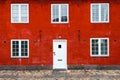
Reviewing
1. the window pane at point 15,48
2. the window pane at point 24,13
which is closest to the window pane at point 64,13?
the window pane at point 24,13

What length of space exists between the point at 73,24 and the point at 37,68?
15.3 feet

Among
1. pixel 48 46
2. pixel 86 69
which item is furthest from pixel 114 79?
pixel 48 46

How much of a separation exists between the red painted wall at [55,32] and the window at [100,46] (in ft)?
1.08

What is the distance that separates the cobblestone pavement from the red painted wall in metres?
1.21

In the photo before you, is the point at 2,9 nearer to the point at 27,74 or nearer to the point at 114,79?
the point at 27,74

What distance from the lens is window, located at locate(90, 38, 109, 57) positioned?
28594 millimetres

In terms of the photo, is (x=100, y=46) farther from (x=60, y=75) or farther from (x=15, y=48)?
(x=15, y=48)

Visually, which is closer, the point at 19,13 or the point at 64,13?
the point at 19,13

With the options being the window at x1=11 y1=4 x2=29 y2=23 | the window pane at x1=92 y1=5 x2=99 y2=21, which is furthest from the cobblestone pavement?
the window pane at x1=92 y1=5 x2=99 y2=21

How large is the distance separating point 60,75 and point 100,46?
203 inches

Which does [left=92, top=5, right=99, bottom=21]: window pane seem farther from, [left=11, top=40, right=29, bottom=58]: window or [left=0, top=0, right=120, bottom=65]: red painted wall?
[left=11, top=40, right=29, bottom=58]: window

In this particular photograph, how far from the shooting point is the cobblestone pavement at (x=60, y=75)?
2355 centimetres

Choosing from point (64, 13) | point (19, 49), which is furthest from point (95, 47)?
point (19, 49)

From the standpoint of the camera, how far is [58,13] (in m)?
28.6
